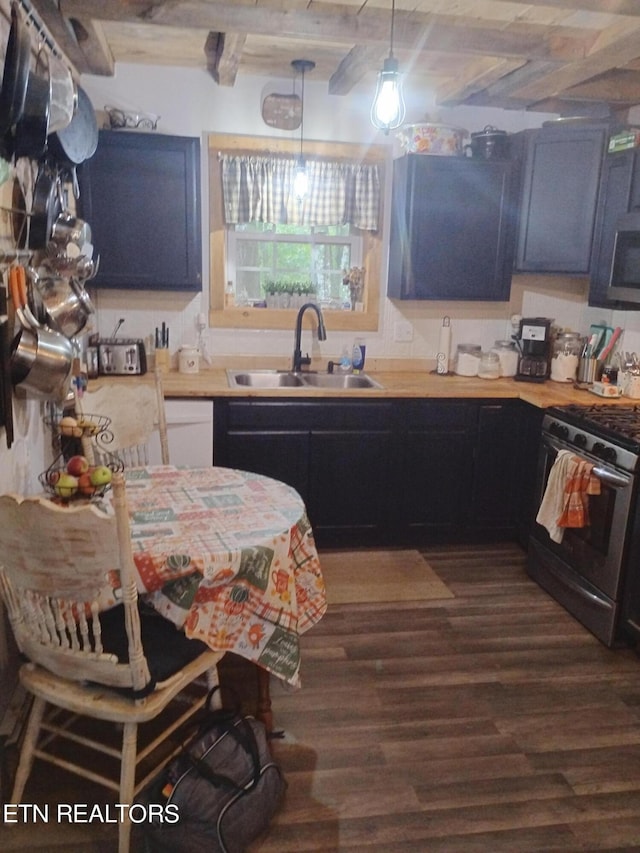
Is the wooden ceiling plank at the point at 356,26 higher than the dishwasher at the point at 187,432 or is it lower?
higher

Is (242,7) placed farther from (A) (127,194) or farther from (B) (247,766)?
(B) (247,766)

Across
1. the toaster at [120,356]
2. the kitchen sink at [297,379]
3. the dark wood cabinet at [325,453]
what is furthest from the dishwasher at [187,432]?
the kitchen sink at [297,379]

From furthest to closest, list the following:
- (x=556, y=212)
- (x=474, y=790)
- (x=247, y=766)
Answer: (x=556, y=212) < (x=474, y=790) < (x=247, y=766)

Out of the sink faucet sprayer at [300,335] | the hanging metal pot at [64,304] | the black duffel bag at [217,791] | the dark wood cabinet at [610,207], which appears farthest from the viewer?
the sink faucet sprayer at [300,335]

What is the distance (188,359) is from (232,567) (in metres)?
2.18

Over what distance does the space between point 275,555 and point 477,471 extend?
2.13 meters

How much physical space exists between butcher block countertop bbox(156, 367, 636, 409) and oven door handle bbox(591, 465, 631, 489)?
59cm


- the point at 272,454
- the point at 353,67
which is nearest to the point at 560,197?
the point at 353,67

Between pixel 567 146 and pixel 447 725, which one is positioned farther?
pixel 567 146

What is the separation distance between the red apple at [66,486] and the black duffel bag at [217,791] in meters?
0.77

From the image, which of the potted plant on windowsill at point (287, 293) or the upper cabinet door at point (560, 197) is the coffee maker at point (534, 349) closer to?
the upper cabinet door at point (560, 197)

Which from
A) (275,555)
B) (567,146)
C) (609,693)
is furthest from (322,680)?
(567,146)

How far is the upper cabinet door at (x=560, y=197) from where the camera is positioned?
362 centimetres

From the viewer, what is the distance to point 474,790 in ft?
6.81
